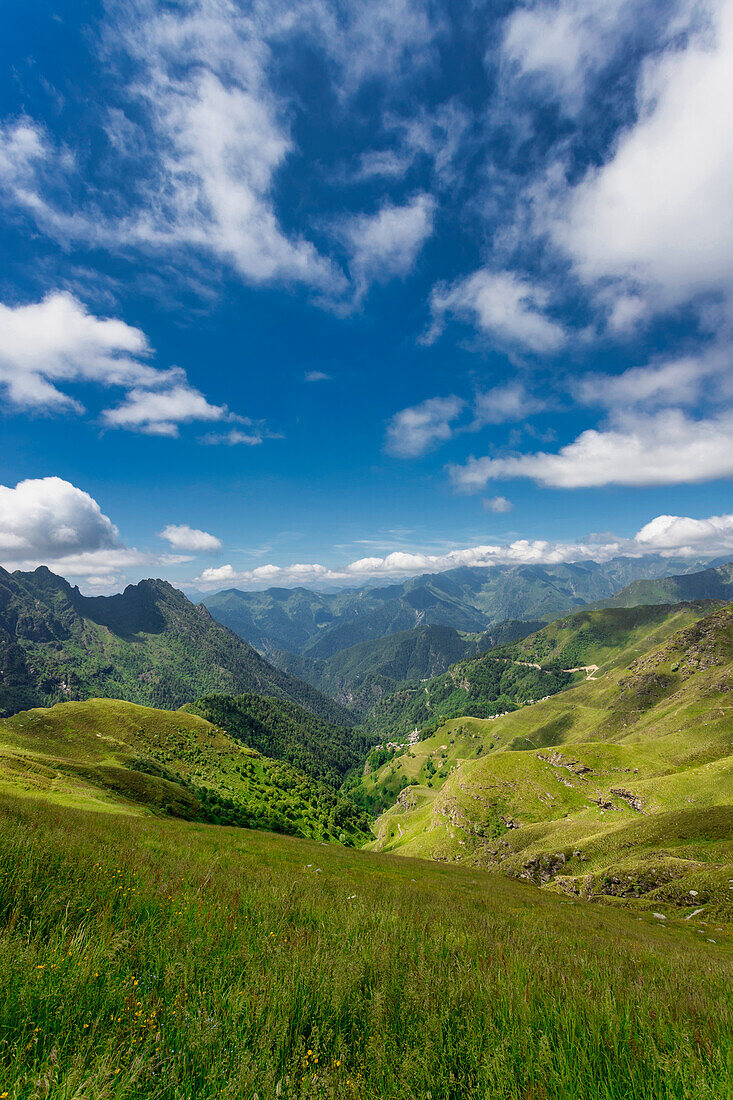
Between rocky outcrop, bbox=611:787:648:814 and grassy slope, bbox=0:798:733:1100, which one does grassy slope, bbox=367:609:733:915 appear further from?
grassy slope, bbox=0:798:733:1100

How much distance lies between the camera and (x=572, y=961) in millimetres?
6742

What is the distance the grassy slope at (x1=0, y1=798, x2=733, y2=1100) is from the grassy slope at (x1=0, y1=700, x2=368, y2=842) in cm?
3559

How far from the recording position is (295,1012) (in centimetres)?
405

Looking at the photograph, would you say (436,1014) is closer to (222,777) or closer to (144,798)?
(144,798)

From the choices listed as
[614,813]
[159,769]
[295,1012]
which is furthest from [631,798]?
[295,1012]

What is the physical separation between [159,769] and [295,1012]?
9979 cm

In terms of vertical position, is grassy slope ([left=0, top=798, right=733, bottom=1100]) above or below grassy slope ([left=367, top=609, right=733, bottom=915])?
above

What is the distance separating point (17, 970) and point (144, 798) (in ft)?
187

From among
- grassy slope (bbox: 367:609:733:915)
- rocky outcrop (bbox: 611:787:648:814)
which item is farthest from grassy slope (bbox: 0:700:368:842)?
rocky outcrop (bbox: 611:787:648:814)

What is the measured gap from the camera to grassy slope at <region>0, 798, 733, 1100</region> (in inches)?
120

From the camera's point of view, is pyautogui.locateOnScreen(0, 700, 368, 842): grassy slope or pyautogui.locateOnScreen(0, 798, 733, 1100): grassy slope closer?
pyautogui.locateOnScreen(0, 798, 733, 1100): grassy slope

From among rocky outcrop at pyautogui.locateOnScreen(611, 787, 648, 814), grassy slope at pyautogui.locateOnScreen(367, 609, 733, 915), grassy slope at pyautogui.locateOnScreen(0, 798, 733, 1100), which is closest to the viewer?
grassy slope at pyautogui.locateOnScreen(0, 798, 733, 1100)

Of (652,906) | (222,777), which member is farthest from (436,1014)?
(222,777)

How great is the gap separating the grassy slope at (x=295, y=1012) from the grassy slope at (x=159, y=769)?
1401 inches
